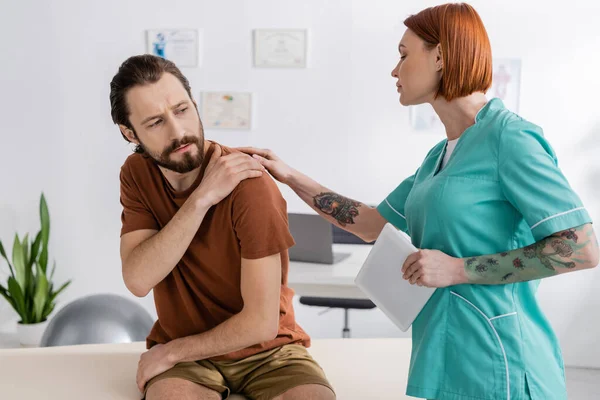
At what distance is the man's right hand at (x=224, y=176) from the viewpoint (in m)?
1.57

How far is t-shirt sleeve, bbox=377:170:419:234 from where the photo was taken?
5.85ft

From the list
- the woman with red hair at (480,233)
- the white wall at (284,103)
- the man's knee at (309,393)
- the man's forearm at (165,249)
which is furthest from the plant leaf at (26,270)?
the woman with red hair at (480,233)

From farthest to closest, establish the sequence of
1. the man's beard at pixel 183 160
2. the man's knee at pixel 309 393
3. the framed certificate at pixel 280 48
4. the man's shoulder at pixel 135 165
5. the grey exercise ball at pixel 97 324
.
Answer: the framed certificate at pixel 280 48 → the grey exercise ball at pixel 97 324 → the man's shoulder at pixel 135 165 → the man's beard at pixel 183 160 → the man's knee at pixel 309 393

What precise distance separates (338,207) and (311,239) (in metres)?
1.15

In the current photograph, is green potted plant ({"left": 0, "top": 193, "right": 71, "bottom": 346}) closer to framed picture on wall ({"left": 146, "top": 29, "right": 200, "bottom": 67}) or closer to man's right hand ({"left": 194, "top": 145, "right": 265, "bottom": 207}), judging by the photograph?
framed picture on wall ({"left": 146, "top": 29, "right": 200, "bottom": 67})

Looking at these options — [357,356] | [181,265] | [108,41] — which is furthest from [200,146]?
[108,41]

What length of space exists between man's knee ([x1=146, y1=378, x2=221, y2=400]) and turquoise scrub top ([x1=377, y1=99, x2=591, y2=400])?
51 centimetres

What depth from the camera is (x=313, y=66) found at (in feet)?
13.9

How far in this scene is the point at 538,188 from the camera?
1258 mm

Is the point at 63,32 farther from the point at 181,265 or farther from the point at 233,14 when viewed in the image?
the point at 181,265

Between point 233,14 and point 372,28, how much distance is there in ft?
3.06

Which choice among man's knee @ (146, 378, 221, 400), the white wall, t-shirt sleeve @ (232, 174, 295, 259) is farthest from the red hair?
the white wall

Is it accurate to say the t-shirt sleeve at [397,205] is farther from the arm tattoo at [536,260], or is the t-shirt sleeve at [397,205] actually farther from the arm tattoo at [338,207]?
the arm tattoo at [536,260]

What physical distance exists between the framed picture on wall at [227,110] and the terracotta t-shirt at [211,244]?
2.58 m
